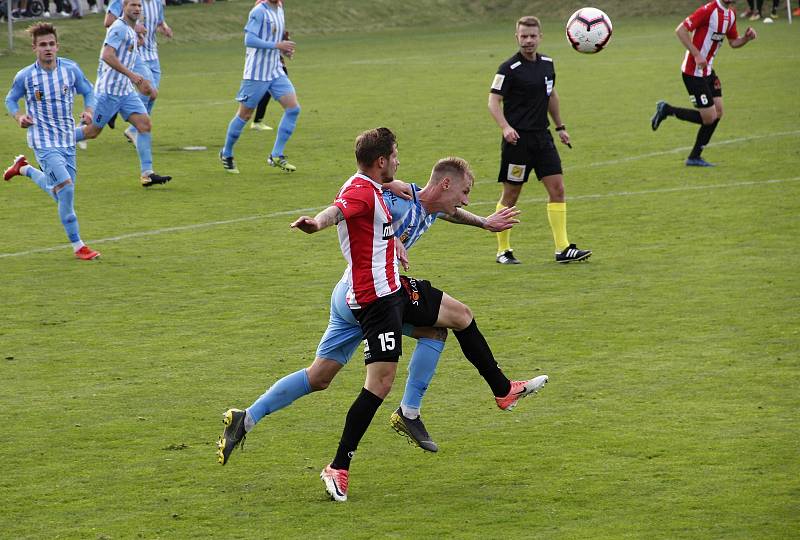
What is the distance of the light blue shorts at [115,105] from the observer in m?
16.6

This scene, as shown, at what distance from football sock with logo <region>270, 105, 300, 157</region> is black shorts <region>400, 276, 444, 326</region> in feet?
35.8

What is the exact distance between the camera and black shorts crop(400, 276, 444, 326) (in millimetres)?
7078

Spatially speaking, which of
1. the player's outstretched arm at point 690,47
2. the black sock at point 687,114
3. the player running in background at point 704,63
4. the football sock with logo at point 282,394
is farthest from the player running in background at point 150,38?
the football sock with logo at point 282,394

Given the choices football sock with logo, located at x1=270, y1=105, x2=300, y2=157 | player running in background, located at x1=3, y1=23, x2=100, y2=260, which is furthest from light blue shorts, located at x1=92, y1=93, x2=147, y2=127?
player running in background, located at x1=3, y1=23, x2=100, y2=260

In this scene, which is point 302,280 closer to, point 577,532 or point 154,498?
point 154,498

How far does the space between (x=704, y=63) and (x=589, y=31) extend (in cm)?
305

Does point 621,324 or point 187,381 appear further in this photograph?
point 621,324

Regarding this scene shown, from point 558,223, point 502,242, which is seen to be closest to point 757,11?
point 558,223

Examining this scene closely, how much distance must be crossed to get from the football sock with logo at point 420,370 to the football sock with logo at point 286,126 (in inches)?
426

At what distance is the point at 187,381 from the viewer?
8852 millimetres

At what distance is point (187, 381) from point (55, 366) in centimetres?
110

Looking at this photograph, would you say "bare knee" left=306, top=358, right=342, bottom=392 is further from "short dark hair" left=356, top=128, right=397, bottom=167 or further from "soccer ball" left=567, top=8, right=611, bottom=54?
"soccer ball" left=567, top=8, right=611, bottom=54

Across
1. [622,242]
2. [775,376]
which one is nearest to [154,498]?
[775,376]

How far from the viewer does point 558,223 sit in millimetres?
12633
